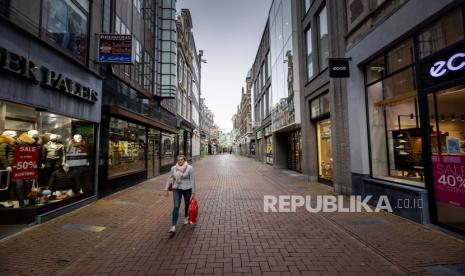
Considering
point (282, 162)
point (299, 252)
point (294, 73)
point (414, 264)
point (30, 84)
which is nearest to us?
point (414, 264)

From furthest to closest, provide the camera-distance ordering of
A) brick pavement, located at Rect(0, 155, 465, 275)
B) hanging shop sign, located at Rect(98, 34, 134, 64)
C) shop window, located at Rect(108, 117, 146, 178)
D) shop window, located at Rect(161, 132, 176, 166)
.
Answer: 1. shop window, located at Rect(161, 132, 176, 166)
2. shop window, located at Rect(108, 117, 146, 178)
3. hanging shop sign, located at Rect(98, 34, 134, 64)
4. brick pavement, located at Rect(0, 155, 465, 275)

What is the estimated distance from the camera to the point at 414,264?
4090 mm

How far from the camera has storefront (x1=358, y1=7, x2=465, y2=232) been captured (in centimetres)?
542

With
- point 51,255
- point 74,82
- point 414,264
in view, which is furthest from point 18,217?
point 414,264

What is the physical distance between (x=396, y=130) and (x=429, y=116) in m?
1.70

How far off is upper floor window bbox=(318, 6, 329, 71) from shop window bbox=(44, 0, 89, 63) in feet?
33.5

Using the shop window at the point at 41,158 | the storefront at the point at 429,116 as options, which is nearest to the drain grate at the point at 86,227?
the shop window at the point at 41,158

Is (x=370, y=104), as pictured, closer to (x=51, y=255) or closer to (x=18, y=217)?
(x=51, y=255)

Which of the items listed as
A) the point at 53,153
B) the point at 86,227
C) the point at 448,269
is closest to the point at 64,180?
the point at 53,153

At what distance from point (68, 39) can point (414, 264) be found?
10.7m

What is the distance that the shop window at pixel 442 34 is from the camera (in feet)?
17.8

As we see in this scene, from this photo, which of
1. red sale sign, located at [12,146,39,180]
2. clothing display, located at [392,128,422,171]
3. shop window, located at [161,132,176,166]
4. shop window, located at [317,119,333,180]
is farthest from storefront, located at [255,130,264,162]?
red sale sign, located at [12,146,39,180]

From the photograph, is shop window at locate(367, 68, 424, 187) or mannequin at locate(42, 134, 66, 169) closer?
shop window at locate(367, 68, 424, 187)

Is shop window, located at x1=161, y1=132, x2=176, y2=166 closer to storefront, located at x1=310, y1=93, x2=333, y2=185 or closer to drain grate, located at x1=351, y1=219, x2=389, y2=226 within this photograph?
storefront, located at x1=310, y1=93, x2=333, y2=185
